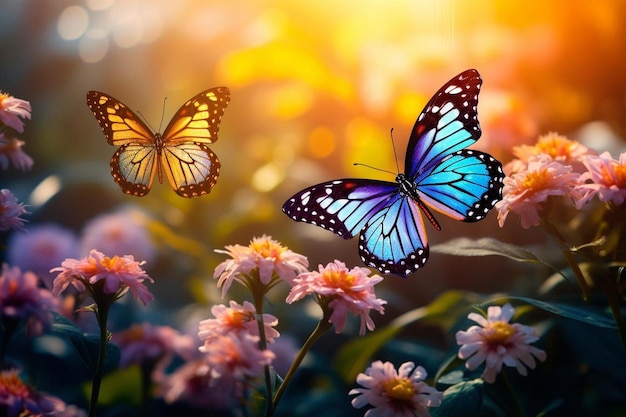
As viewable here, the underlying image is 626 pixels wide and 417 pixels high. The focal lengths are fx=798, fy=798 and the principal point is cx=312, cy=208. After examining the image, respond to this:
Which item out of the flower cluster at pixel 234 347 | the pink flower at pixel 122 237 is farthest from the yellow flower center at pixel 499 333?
the pink flower at pixel 122 237

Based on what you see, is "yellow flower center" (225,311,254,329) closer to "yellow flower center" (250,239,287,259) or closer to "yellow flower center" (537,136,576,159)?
"yellow flower center" (250,239,287,259)

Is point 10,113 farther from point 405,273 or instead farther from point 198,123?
point 405,273

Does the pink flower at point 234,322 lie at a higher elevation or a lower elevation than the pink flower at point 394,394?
higher

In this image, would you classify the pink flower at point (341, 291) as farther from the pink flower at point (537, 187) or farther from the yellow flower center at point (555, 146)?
the yellow flower center at point (555, 146)

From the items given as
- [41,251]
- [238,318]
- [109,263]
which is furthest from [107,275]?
[41,251]

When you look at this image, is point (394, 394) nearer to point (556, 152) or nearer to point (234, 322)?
point (234, 322)
